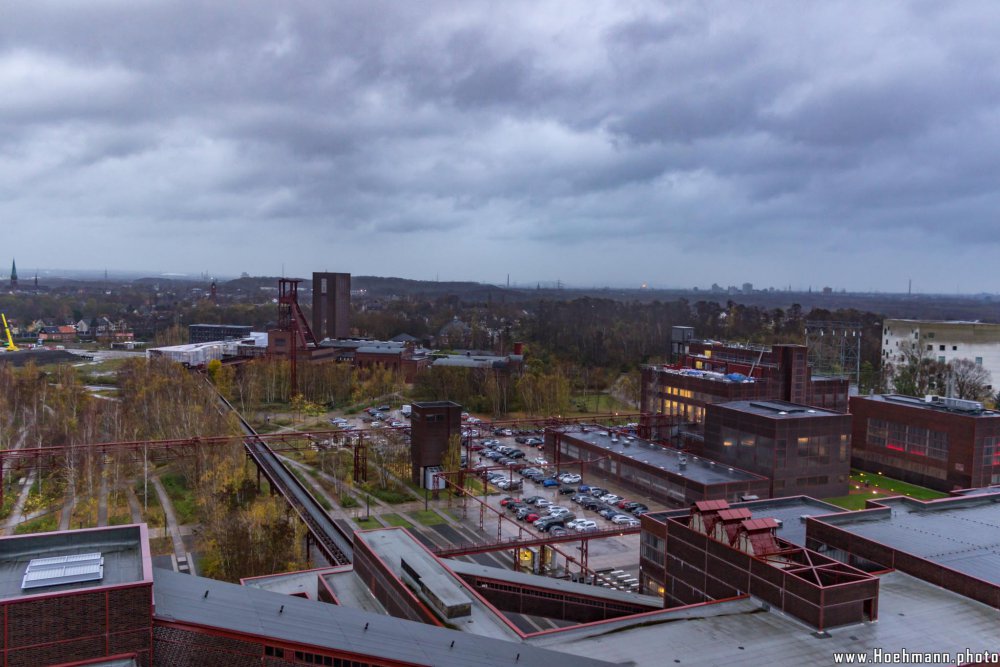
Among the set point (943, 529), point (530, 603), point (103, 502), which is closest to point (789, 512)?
point (943, 529)

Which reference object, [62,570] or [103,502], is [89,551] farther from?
[103,502]

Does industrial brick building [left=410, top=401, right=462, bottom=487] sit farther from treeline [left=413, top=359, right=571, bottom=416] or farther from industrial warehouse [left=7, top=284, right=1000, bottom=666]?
treeline [left=413, top=359, right=571, bottom=416]

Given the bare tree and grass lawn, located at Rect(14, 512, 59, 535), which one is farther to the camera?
the bare tree

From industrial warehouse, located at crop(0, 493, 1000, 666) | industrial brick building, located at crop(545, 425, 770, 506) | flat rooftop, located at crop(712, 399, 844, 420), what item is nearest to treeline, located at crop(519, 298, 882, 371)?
industrial brick building, located at crop(545, 425, 770, 506)

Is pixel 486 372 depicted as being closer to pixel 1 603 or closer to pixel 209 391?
pixel 209 391

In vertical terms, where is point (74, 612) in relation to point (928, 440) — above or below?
above

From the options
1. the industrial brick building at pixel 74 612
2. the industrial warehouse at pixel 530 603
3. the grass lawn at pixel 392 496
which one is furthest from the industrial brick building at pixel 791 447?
the industrial brick building at pixel 74 612
